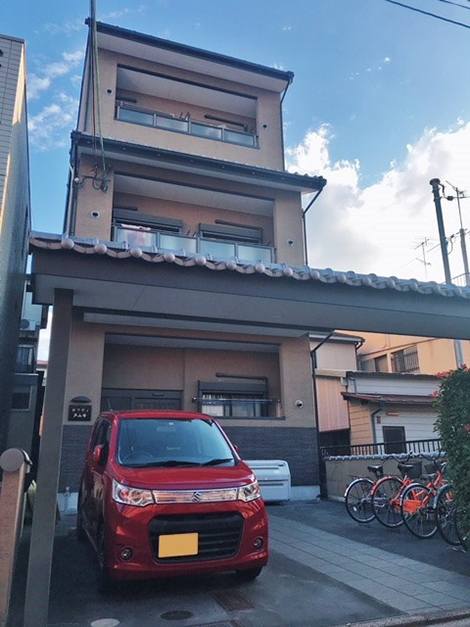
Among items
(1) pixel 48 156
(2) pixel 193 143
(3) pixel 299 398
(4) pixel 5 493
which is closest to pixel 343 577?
(4) pixel 5 493

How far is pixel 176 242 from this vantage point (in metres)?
11.2

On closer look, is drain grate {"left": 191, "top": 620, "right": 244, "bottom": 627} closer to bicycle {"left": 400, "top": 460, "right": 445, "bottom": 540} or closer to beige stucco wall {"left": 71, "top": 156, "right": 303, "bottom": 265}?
bicycle {"left": 400, "top": 460, "right": 445, "bottom": 540}

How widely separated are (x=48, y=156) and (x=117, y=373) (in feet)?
17.3

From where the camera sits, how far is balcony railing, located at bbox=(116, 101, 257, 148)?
12.6m

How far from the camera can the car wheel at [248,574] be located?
4578 mm

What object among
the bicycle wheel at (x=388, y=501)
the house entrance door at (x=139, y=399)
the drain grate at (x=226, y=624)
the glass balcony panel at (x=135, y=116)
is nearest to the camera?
the drain grate at (x=226, y=624)

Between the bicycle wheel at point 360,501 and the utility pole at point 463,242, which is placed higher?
the utility pole at point 463,242

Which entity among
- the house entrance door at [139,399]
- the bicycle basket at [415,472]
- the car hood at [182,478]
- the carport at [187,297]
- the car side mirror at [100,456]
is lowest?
the bicycle basket at [415,472]

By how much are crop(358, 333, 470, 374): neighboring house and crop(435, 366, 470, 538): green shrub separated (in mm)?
14521

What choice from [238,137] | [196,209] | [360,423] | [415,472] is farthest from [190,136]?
[415,472]

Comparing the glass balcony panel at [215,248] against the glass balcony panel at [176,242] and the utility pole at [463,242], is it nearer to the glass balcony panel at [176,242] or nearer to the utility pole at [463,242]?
the glass balcony panel at [176,242]

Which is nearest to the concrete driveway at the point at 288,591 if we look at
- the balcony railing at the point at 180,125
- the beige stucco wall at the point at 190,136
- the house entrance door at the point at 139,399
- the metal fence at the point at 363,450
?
the house entrance door at the point at 139,399

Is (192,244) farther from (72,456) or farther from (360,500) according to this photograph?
(360,500)

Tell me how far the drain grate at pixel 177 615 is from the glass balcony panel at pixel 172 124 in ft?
38.8
